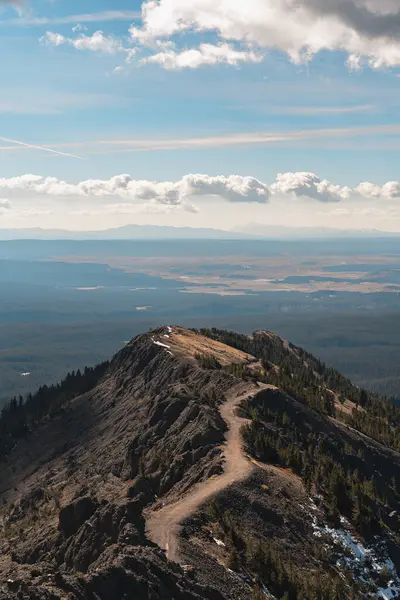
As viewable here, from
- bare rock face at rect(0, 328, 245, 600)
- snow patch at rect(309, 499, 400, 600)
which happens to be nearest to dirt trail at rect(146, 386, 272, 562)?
bare rock face at rect(0, 328, 245, 600)

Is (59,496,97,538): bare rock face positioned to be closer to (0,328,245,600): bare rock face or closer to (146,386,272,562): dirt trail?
(0,328,245,600): bare rock face

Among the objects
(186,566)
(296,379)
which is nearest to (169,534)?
(186,566)

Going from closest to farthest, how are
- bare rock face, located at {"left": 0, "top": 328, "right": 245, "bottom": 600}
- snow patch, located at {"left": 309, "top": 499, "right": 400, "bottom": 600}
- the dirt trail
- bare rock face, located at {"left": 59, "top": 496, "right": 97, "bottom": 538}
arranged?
bare rock face, located at {"left": 0, "top": 328, "right": 245, "bottom": 600} → the dirt trail → snow patch, located at {"left": 309, "top": 499, "right": 400, "bottom": 600} → bare rock face, located at {"left": 59, "top": 496, "right": 97, "bottom": 538}

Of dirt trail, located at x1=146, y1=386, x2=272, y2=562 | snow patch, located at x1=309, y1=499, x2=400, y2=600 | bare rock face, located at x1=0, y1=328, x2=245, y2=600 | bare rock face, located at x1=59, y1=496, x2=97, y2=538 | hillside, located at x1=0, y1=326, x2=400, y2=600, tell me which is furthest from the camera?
bare rock face, located at x1=59, y1=496, x2=97, y2=538

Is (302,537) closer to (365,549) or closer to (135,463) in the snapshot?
(365,549)

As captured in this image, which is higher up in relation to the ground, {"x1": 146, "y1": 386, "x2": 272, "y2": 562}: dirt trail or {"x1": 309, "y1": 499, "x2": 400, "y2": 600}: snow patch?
{"x1": 146, "y1": 386, "x2": 272, "y2": 562}: dirt trail
